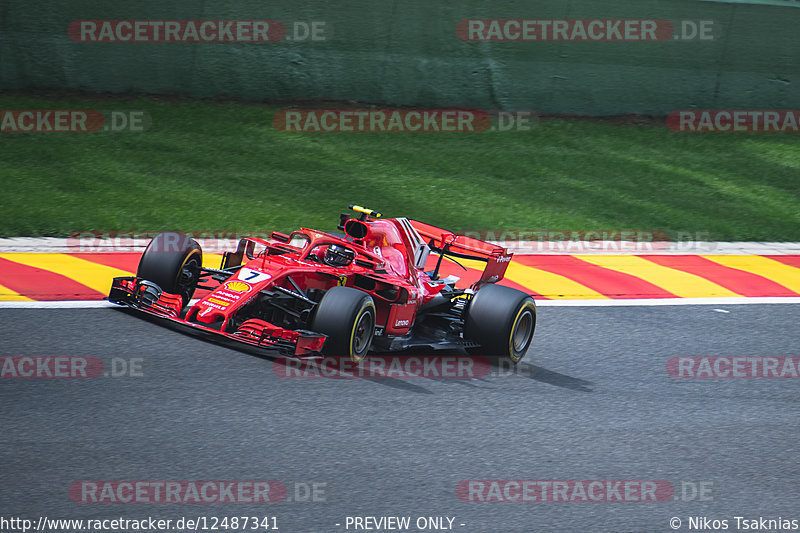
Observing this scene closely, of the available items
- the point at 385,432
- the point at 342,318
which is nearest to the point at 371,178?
the point at 342,318

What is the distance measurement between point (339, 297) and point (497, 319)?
1.30 meters

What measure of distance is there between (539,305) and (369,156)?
547 centimetres

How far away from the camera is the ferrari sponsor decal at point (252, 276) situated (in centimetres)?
727

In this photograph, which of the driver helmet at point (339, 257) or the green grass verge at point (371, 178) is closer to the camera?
the driver helmet at point (339, 257)

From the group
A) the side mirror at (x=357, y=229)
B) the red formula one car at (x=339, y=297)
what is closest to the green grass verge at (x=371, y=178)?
the red formula one car at (x=339, y=297)

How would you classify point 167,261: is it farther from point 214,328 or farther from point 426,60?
point 426,60

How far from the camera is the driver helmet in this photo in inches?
297

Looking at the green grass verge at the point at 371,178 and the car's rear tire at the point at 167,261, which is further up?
the green grass verge at the point at 371,178

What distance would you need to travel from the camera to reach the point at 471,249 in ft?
27.1

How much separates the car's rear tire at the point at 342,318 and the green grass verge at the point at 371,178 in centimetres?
462

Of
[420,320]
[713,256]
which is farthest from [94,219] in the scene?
[713,256]

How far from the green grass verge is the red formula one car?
342 cm

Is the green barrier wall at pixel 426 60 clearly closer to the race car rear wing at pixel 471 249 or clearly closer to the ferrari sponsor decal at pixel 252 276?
the race car rear wing at pixel 471 249

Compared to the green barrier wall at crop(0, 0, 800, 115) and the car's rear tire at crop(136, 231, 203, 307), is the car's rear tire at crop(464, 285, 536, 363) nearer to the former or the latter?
the car's rear tire at crop(136, 231, 203, 307)
